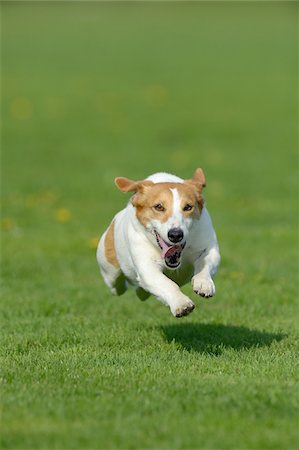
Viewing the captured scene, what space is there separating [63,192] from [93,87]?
12.8m

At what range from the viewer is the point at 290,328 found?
8.66 metres

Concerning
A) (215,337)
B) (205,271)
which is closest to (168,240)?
(205,271)

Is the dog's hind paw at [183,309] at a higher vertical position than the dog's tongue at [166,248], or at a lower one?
lower

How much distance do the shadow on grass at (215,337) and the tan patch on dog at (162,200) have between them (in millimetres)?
1194

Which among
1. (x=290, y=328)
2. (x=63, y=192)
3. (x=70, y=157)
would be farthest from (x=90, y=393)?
(x=70, y=157)

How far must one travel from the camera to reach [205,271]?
285 inches

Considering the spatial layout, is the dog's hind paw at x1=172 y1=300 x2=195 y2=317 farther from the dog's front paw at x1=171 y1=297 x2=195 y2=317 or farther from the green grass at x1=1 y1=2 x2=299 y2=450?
the green grass at x1=1 y1=2 x2=299 y2=450

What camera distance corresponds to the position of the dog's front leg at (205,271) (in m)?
6.95

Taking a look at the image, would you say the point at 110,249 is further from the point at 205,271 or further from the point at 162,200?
the point at 162,200

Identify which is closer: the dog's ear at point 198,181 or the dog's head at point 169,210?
the dog's head at point 169,210

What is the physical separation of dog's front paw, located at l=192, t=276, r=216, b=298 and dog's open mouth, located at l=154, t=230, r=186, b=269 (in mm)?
199

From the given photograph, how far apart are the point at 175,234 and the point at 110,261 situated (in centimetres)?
161

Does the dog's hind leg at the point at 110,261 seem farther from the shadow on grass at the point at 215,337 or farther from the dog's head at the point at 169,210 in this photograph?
the dog's head at the point at 169,210

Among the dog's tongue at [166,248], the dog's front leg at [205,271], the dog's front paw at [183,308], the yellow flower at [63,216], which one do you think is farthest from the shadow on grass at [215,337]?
the yellow flower at [63,216]
